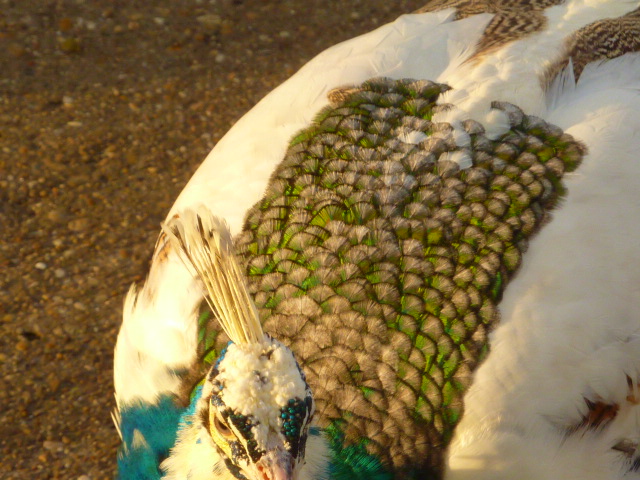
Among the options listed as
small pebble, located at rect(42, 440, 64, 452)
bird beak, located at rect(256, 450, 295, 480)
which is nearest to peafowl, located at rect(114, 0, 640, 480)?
bird beak, located at rect(256, 450, 295, 480)

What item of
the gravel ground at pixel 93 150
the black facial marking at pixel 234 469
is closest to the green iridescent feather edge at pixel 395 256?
the black facial marking at pixel 234 469

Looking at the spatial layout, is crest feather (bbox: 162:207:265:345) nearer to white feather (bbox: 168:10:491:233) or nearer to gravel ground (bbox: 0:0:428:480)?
white feather (bbox: 168:10:491:233)

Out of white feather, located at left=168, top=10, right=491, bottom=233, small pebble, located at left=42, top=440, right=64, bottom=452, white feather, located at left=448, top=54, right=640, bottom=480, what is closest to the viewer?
white feather, located at left=448, top=54, right=640, bottom=480

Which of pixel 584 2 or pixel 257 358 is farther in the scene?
pixel 584 2

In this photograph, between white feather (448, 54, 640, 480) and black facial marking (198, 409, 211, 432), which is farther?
white feather (448, 54, 640, 480)

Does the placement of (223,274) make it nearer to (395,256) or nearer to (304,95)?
(395,256)

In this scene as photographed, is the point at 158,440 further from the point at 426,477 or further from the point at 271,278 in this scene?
the point at 426,477

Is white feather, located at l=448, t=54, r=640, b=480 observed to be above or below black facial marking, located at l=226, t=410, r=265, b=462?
below

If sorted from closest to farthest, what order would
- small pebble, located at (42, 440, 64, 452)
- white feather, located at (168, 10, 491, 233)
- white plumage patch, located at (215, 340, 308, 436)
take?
white plumage patch, located at (215, 340, 308, 436), white feather, located at (168, 10, 491, 233), small pebble, located at (42, 440, 64, 452)

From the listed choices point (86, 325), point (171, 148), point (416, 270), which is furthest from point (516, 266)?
point (171, 148)
